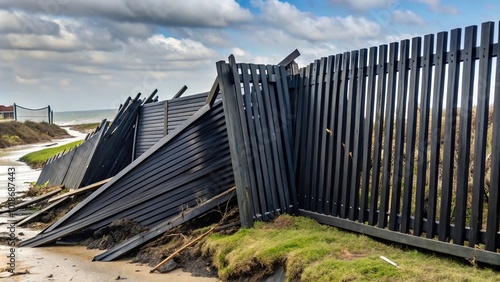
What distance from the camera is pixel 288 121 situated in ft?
26.9

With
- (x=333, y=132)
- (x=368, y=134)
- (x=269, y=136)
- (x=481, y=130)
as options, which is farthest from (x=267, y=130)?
(x=481, y=130)

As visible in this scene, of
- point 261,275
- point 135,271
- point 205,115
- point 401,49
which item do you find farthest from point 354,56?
point 135,271

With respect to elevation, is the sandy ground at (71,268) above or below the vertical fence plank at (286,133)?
below

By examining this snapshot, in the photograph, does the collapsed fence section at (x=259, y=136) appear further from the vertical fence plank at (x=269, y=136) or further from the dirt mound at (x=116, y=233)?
the dirt mound at (x=116, y=233)

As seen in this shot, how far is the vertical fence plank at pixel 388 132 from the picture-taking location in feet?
20.9

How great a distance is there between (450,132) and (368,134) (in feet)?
4.21

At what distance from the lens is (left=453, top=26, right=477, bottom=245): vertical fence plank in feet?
17.8

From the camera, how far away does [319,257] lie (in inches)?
221

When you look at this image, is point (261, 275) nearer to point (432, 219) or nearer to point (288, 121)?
point (432, 219)

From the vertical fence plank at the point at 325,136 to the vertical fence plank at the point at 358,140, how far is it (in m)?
0.52

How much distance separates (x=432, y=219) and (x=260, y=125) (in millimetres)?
2903

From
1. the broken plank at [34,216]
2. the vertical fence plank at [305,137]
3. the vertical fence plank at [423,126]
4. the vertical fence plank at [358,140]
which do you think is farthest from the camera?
the broken plank at [34,216]

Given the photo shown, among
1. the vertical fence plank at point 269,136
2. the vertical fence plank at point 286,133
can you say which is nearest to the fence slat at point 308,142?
the vertical fence plank at point 286,133

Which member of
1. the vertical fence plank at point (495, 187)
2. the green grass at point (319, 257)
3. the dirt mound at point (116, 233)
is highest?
the vertical fence plank at point (495, 187)
